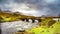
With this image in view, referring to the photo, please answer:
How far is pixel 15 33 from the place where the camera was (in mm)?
3324

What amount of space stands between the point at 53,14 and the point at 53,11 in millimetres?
49

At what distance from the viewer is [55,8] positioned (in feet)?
10.9

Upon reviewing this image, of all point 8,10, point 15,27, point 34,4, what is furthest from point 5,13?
point 34,4

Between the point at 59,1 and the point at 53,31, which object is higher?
the point at 59,1

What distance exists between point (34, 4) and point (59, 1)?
1.32ft

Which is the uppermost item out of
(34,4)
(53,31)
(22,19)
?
(34,4)

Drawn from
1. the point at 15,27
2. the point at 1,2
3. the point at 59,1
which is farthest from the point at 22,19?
the point at 59,1

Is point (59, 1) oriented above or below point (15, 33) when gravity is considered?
above

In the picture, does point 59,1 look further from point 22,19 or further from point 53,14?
point 22,19

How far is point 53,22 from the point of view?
334 centimetres

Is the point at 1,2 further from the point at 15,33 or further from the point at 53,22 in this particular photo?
the point at 53,22

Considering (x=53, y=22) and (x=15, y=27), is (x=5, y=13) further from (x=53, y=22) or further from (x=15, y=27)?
(x=53, y=22)

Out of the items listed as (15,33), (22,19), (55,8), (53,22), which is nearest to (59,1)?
(55,8)

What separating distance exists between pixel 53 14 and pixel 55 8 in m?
0.10
